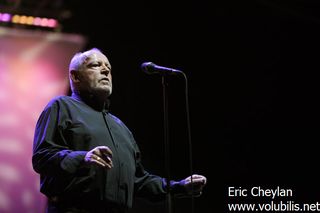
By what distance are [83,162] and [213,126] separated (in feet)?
7.30

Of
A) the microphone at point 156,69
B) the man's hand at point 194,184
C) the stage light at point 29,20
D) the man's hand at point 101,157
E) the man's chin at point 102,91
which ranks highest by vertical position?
the stage light at point 29,20

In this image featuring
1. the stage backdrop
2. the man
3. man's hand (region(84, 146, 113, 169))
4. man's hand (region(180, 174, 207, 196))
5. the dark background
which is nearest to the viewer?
man's hand (region(84, 146, 113, 169))

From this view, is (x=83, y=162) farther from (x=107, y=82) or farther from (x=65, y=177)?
(x=107, y=82)

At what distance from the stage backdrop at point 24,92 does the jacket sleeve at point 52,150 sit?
1264 mm

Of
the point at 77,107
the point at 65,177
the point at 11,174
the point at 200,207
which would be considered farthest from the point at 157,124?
the point at 65,177

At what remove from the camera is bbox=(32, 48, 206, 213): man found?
2.03 meters

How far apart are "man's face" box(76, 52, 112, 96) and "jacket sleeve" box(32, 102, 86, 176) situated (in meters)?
0.28

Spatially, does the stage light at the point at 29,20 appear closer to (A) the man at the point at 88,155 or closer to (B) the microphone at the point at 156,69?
(A) the man at the point at 88,155

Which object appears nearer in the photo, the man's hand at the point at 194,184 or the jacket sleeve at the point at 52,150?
the jacket sleeve at the point at 52,150

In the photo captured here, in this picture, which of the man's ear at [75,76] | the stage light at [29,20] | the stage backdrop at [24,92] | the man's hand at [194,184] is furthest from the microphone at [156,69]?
the stage light at [29,20]

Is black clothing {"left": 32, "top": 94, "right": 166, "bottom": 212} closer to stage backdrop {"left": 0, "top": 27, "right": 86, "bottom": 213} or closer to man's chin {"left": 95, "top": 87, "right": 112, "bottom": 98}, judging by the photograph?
man's chin {"left": 95, "top": 87, "right": 112, "bottom": 98}

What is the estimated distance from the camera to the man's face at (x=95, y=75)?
252cm

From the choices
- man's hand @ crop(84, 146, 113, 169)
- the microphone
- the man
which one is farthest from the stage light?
man's hand @ crop(84, 146, 113, 169)

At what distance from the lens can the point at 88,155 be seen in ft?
6.35
